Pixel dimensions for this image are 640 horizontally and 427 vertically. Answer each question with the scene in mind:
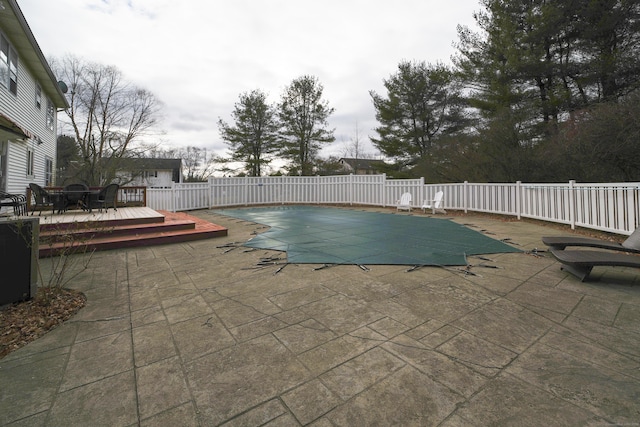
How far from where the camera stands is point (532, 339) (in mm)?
1879

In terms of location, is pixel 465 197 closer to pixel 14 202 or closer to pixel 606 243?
pixel 606 243

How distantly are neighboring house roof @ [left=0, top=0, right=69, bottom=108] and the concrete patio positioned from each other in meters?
7.50

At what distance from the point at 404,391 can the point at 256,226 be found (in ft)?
20.3

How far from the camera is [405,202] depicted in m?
10.5

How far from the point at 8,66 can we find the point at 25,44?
0.81 meters

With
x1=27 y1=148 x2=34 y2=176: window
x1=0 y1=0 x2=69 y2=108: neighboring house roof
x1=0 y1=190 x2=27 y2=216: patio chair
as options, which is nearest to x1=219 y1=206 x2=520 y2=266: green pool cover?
x1=0 y1=190 x2=27 y2=216: patio chair

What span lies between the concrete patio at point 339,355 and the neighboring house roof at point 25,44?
24.6 feet

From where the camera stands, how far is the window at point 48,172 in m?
10.7

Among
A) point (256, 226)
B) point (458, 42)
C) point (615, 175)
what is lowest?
point (256, 226)

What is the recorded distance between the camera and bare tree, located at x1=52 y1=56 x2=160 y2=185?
53.4 ft

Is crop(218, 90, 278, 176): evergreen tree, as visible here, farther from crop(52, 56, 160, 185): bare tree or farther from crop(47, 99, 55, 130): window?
crop(47, 99, 55, 130): window

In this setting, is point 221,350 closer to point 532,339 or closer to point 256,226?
point 532,339

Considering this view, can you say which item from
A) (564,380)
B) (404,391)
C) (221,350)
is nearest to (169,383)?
(221,350)

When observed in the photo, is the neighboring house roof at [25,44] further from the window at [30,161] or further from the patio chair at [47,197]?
the patio chair at [47,197]
